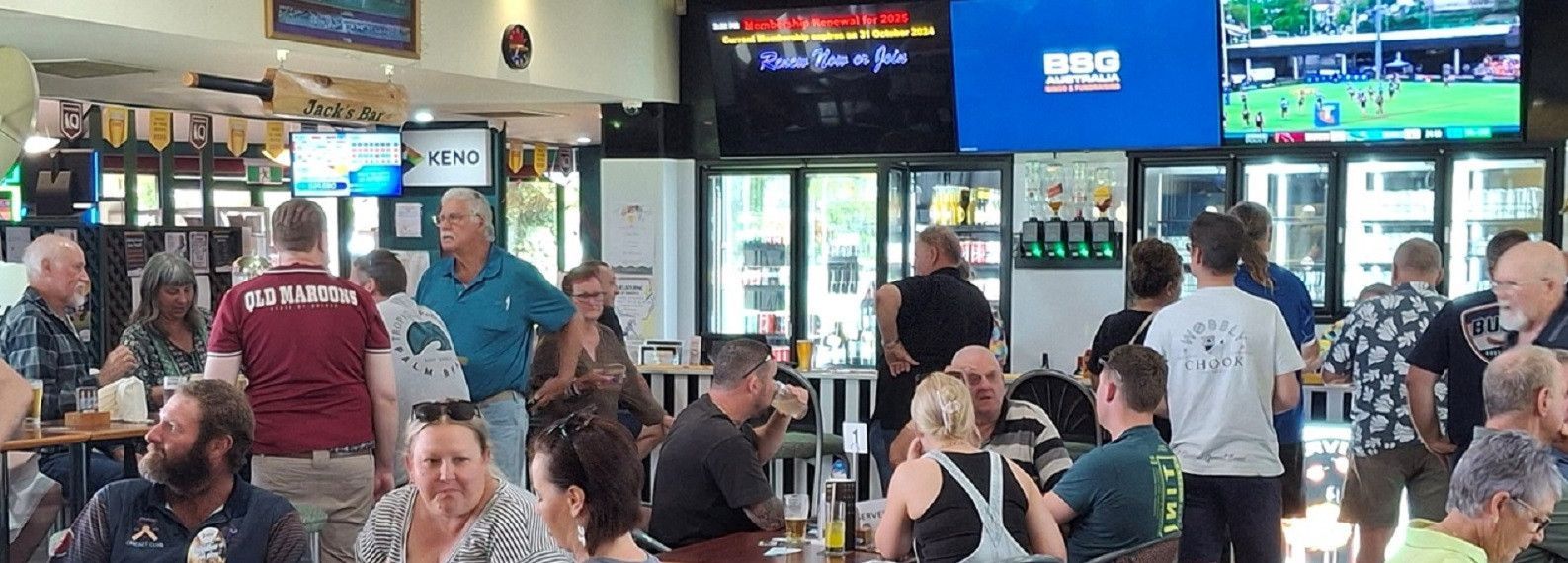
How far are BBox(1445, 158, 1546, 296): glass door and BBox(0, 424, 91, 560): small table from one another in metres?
6.61

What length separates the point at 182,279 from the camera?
273 inches

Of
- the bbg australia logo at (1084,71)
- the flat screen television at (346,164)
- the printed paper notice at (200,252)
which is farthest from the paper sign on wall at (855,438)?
the printed paper notice at (200,252)

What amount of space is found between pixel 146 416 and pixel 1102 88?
205 inches

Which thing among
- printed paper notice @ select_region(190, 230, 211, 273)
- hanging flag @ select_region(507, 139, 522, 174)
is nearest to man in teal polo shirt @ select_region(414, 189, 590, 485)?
printed paper notice @ select_region(190, 230, 211, 273)

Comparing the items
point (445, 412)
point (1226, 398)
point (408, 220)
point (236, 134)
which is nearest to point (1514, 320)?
point (1226, 398)

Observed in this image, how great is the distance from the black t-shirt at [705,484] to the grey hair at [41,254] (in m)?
3.19

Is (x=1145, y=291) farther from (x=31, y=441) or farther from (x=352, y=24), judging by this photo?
(x=352, y=24)

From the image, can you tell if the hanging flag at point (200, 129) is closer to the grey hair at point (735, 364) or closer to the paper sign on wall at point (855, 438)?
the grey hair at point (735, 364)

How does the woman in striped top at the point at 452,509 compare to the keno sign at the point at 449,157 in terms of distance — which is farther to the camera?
the keno sign at the point at 449,157

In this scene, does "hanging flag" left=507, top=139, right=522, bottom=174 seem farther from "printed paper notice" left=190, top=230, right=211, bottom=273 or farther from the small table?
the small table

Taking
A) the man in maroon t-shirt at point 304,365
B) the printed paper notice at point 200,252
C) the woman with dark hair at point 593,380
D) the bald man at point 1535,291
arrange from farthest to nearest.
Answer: the printed paper notice at point 200,252 → the woman with dark hair at point 593,380 → the man in maroon t-shirt at point 304,365 → the bald man at point 1535,291

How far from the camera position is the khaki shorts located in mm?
5883

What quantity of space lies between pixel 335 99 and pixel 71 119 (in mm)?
4527

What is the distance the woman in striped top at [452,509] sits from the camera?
11.9 feet
